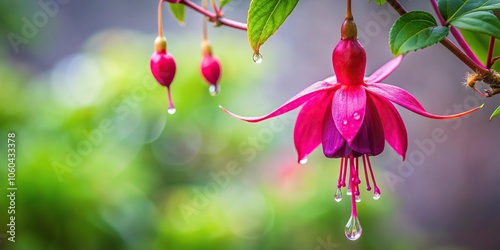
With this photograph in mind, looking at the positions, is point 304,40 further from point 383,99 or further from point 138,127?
point 383,99

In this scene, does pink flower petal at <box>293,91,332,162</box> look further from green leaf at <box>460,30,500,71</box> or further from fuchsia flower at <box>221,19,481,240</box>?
green leaf at <box>460,30,500,71</box>

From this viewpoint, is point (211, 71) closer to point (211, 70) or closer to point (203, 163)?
point (211, 70)

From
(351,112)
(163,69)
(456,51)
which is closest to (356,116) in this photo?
(351,112)

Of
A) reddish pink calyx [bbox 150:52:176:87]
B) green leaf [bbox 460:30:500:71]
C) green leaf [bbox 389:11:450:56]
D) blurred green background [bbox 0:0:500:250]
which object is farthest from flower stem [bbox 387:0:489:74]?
blurred green background [bbox 0:0:500:250]

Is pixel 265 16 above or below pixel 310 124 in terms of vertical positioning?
above

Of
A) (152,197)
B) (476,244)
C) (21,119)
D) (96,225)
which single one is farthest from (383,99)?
(476,244)
